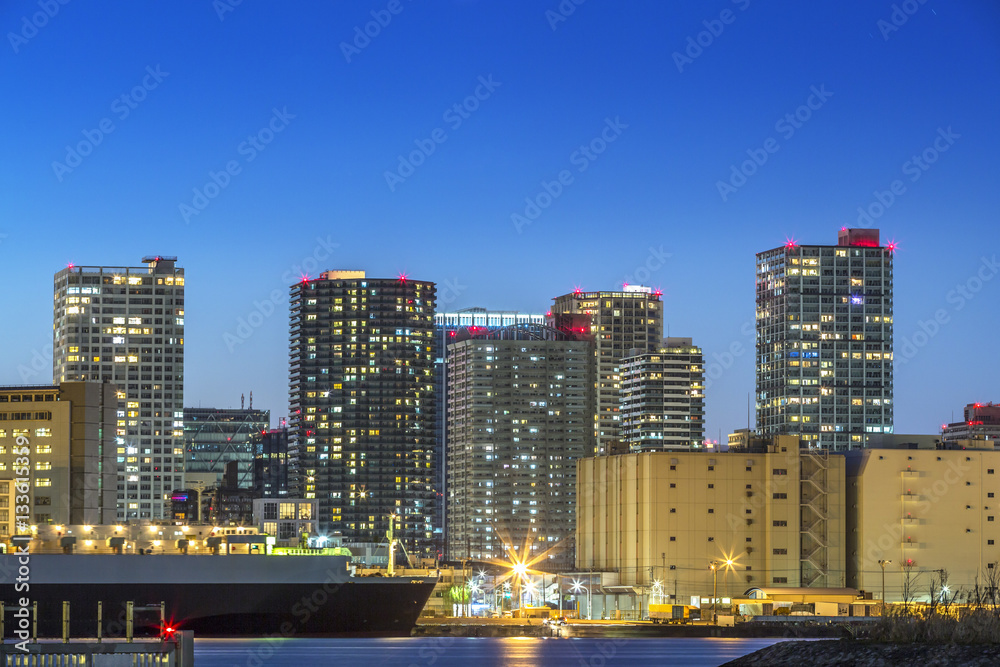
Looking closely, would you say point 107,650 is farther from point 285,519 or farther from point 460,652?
point 285,519

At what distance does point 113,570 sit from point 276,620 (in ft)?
37.2

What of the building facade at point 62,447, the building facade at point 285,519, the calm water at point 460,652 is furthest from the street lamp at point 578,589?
the building facade at point 62,447

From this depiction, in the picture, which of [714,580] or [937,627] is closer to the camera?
[937,627]

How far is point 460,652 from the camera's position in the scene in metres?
91.1

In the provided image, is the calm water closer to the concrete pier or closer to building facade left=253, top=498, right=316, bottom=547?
building facade left=253, top=498, right=316, bottom=547

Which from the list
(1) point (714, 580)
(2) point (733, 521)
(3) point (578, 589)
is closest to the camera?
(1) point (714, 580)

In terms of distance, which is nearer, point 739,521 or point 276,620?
point 276,620

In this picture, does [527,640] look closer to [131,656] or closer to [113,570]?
[113,570]

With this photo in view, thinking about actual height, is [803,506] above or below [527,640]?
above

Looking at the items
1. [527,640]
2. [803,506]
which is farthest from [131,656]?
[803,506]

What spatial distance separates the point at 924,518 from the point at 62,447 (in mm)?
85032

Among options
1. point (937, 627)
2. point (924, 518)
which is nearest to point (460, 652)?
point (937, 627)

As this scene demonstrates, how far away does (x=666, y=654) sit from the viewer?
91.9 meters

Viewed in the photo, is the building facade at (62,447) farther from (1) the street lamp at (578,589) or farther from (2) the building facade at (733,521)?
(2) the building facade at (733,521)
